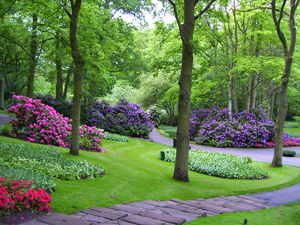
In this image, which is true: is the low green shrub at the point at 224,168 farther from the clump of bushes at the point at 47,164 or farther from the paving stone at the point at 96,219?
the paving stone at the point at 96,219

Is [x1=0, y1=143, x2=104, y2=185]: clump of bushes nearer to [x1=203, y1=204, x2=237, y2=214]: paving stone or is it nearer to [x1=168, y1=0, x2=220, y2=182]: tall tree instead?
[x1=168, y1=0, x2=220, y2=182]: tall tree

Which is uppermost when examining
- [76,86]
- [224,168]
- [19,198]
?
[76,86]

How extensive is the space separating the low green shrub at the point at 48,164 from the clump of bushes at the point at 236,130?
17.3m

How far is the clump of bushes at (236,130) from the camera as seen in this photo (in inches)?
983

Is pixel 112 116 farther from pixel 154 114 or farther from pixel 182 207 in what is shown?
pixel 182 207

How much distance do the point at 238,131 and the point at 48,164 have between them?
63.5ft

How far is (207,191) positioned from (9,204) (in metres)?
6.38

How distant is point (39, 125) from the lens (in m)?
14.4

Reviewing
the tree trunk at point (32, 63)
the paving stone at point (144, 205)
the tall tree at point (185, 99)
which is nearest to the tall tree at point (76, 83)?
the tall tree at point (185, 99)

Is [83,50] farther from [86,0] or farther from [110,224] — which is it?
[110,224]

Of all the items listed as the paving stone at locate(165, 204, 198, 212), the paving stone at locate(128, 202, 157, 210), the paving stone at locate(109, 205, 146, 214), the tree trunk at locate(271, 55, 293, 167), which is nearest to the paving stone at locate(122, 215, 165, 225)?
the paving stone at locate(109, 205, 146, 214)

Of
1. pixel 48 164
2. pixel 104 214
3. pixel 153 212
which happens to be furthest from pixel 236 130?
pixel 104 214

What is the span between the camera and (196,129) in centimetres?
2981

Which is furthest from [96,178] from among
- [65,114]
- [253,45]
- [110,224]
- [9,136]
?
[253,45]
